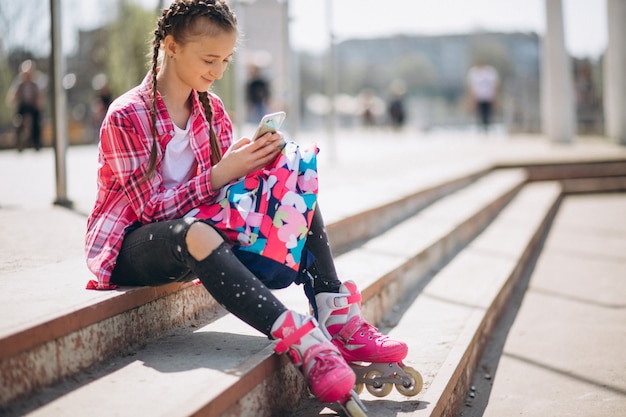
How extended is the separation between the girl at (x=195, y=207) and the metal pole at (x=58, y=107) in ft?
8.04

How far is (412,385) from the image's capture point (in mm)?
2547

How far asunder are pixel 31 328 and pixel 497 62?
64340 millimetres

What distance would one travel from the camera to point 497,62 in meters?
63.2

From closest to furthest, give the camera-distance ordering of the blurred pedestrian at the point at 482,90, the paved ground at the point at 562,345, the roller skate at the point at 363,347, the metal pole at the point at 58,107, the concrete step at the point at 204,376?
1. the concrete step at the point at 204,376
2. the roller skate at the point at 363,347
3. the paved ground at the point at 562,345
4. the metal pole at the point at 58,107
5. the blurred pedestrian at the point at 482,90

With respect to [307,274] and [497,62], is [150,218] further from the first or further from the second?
[497,62]

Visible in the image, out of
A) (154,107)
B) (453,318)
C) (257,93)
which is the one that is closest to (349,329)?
(154,107)

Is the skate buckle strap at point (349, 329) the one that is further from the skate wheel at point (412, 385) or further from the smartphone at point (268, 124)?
the smartphone at point (268, 124)

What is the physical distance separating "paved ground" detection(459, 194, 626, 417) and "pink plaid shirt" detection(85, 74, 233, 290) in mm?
1394

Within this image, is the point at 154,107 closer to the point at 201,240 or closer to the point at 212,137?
the point at 212,137

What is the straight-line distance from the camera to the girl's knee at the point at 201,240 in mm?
2182

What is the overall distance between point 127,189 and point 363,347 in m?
0.90

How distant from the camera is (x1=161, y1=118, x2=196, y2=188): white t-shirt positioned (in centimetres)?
254

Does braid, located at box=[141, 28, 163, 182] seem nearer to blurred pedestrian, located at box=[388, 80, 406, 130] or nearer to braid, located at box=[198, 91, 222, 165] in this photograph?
braid, located at box=[198, 91, 222, 165]

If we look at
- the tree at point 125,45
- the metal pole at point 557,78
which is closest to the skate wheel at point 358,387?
the metal pole at point 557,78
